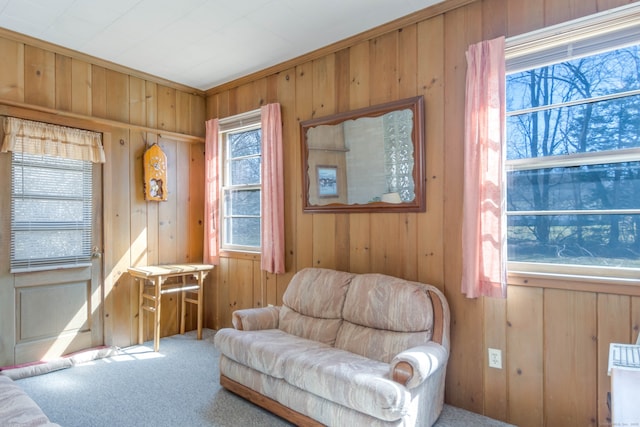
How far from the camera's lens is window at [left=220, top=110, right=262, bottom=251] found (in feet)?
12.7

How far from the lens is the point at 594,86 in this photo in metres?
2.12

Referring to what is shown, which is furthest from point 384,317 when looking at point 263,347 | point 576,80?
point 576,80

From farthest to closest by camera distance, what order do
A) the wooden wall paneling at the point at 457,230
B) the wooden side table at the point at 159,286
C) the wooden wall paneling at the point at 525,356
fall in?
the wooden side table at the point at 159,286, the wooden wall paneling at the point at 457,230, the wooden wall paneling at the point at 525,356

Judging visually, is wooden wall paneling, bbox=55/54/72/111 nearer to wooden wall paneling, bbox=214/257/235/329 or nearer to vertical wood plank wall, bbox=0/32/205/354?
vertical wood plank wall, bbox=0/32/205/354

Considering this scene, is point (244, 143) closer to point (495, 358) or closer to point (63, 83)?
point (63, 83)

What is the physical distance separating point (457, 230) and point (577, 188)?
0.72 metres

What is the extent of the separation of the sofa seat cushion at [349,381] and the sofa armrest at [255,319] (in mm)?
618

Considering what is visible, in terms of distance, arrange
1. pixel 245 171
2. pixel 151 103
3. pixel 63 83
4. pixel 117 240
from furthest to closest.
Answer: pixel 245 171, pixel 151 103, pixel 117 240, pixel 63 83

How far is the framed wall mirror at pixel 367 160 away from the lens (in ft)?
8.77

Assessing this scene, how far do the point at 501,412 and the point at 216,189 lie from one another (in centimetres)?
327

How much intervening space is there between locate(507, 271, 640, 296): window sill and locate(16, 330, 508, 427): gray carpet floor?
895 mm

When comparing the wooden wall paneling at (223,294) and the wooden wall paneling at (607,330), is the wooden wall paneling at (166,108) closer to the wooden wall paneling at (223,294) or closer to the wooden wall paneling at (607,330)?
the wooden wall paneling at (223,294)

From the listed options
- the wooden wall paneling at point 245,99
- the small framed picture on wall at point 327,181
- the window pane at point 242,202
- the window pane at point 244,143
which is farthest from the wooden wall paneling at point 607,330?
the wooden wall paneling at point 245,99

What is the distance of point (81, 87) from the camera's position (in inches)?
133
